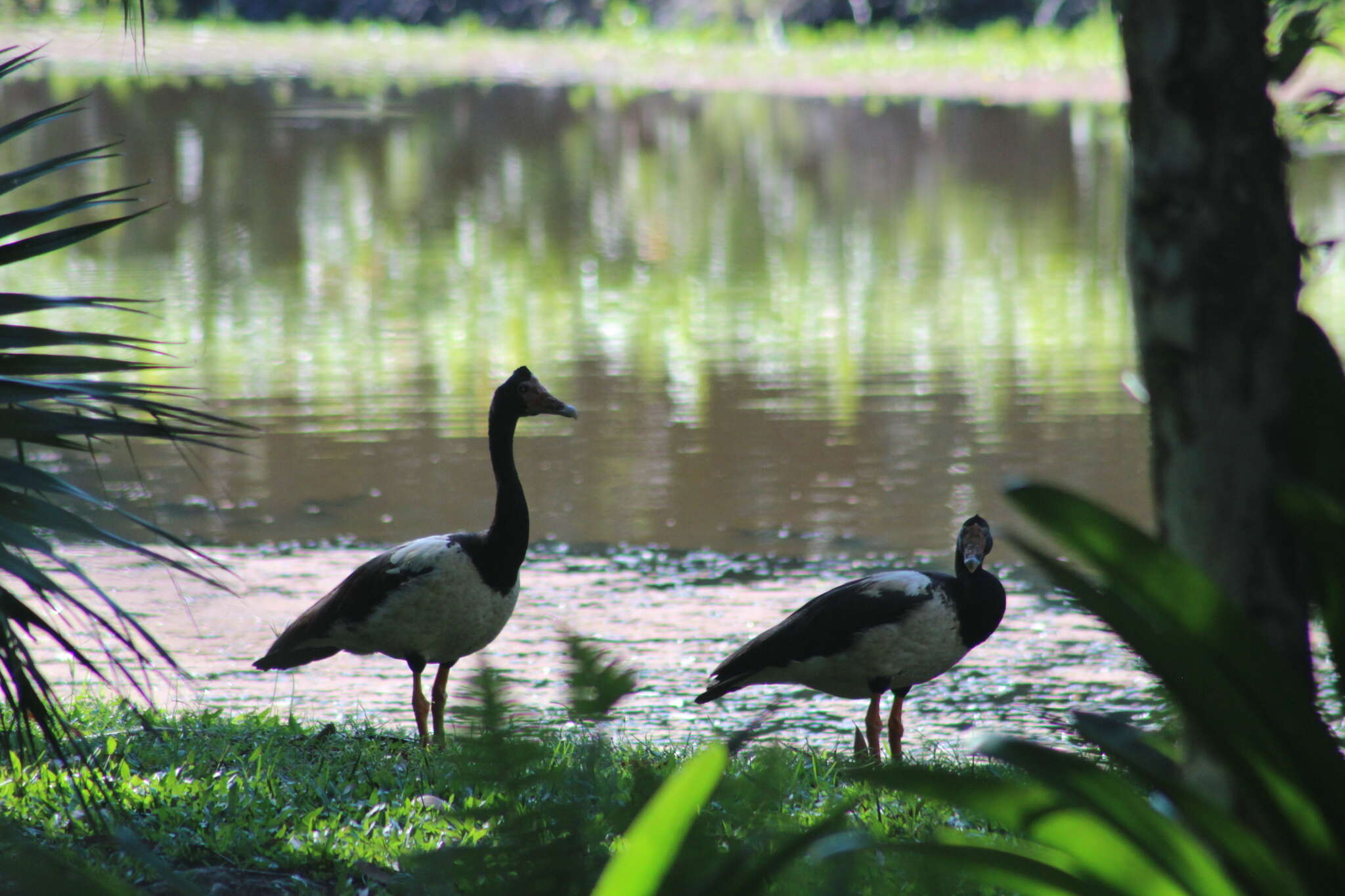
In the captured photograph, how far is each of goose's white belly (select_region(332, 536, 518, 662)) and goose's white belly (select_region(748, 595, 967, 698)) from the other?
0.91 meters

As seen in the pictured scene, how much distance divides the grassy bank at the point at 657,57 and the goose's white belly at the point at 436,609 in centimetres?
2466

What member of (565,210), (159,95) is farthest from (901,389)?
(159,95)

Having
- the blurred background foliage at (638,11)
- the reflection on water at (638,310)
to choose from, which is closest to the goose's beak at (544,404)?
the reflection on water at (638,310)

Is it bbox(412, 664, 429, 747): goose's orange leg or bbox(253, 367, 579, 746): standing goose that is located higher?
bbox(253, 367, 579, 746): standing goose

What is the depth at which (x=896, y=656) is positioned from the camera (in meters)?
5.32

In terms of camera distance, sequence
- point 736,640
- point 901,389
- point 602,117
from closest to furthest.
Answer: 1. point 736,640
2. point 901,389
3. point 602,117

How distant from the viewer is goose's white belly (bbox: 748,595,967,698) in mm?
5285

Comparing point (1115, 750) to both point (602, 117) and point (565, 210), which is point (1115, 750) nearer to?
point (565, 210)

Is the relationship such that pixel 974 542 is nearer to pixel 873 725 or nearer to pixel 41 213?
pixel 873 725

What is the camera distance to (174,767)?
4.75m

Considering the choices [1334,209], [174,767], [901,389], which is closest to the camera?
[174,767]

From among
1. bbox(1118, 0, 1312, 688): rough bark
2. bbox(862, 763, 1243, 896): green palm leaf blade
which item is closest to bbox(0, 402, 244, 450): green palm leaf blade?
bbox(862, 763, 1243, 896): green palm leaf blade

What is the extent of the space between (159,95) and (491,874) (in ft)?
92.6

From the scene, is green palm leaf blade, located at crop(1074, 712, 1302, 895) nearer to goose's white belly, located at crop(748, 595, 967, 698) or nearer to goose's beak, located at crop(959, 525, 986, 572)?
goose's white belly, located at crop(748, 595, 967, 698)
